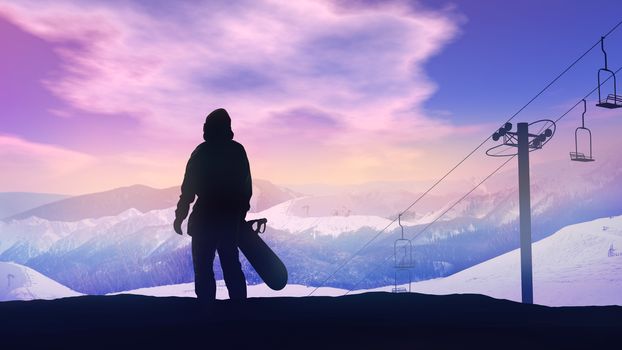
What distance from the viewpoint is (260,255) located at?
10570 mm

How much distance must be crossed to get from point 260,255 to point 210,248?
124 centimetres

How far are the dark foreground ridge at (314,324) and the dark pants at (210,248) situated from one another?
312 mm

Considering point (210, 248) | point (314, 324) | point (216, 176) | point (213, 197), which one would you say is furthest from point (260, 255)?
point (314, 324)

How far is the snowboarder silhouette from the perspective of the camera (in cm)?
948

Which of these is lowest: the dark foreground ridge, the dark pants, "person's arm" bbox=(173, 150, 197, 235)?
the dark foreground ridge

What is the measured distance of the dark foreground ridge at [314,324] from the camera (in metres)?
6.51

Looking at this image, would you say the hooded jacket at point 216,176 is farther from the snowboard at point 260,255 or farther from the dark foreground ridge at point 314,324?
the dark foreground ridge at point 314,324

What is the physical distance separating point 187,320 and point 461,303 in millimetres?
4439

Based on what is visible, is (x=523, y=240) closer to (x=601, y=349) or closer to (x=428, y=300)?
(x=428, y=300)

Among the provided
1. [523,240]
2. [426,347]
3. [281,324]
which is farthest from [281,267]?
[523,240]

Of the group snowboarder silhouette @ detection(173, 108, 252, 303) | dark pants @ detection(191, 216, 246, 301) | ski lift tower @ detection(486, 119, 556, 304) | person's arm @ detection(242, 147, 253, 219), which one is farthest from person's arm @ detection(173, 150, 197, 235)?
ski lift tower @ detection(486, 119, 556, 304)

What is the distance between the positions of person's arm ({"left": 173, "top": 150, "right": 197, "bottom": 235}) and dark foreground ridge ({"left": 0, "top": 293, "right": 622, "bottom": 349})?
1220mm

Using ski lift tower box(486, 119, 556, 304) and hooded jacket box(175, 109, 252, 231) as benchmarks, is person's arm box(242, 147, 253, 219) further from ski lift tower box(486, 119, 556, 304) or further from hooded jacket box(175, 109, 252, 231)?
ski lift tower box(486, 119, 556, 304)

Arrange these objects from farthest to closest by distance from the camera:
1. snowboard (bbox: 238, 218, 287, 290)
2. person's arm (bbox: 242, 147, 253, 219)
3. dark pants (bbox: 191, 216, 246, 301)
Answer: snowboard (bbox: 238, 218, 287, 290)
person's arm (bbox: 242, 147, 253, 219)
dark pants (bbox: 191, 216, 246, 301)
